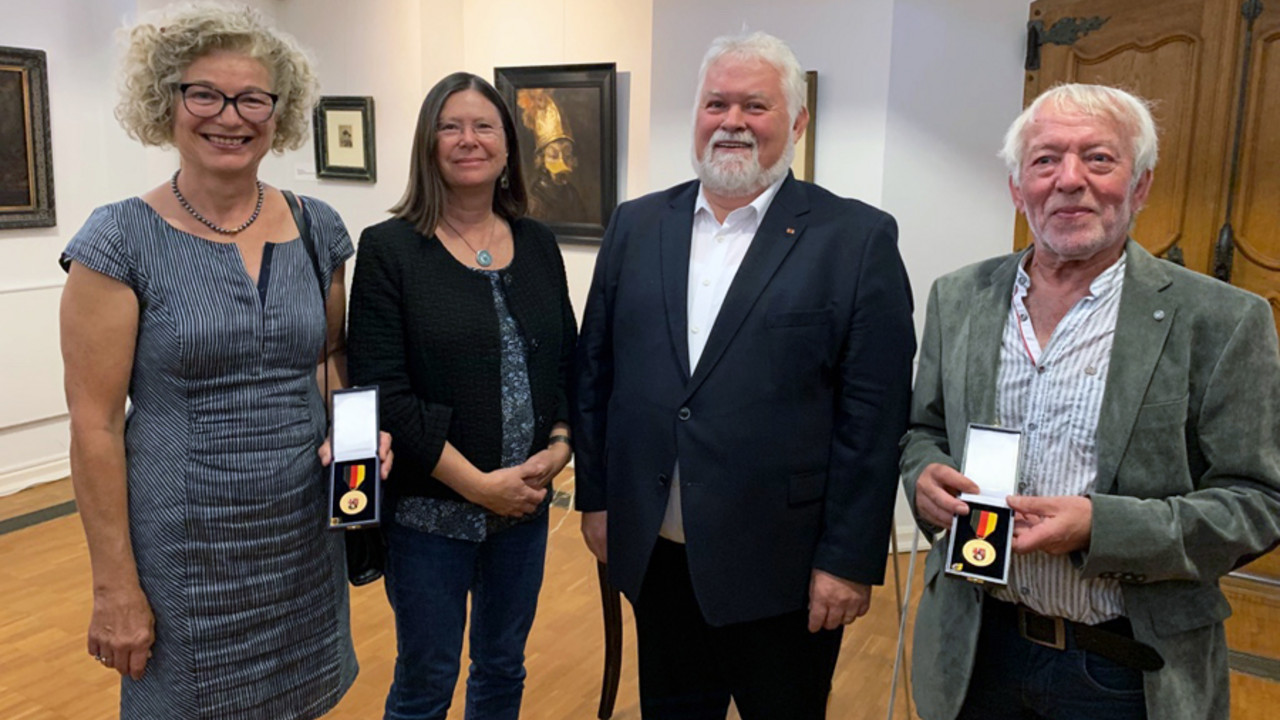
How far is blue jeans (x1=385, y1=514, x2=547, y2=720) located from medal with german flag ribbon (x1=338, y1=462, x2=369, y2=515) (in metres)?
0.29

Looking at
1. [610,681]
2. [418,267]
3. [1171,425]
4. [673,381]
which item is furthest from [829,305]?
[610,681]

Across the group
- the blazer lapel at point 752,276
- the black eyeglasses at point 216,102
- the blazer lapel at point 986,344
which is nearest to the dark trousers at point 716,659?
the blazer lapel at point 752,276

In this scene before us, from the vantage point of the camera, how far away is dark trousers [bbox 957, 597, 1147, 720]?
4.61 feet

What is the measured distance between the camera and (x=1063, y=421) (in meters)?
1.44

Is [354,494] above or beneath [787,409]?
beneath

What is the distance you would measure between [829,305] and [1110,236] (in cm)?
48

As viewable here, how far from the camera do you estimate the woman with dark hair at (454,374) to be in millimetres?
1862

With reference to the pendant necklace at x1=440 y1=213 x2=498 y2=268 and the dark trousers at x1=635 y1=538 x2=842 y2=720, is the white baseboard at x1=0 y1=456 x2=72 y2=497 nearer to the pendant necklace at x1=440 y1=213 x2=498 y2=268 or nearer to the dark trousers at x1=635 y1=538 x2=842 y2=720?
the pendant necklace at x1=440 y1=213 x2=498 y2=268

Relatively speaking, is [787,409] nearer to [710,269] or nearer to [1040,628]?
[710,269]

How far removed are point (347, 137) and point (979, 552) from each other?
4.89m

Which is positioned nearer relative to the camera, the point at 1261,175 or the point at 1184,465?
the point at 1184,465

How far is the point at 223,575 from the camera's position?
1646 millimetres

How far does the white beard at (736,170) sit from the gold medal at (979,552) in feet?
A: 2.56

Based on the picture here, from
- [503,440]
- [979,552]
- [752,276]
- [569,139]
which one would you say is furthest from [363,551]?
[569,139]
